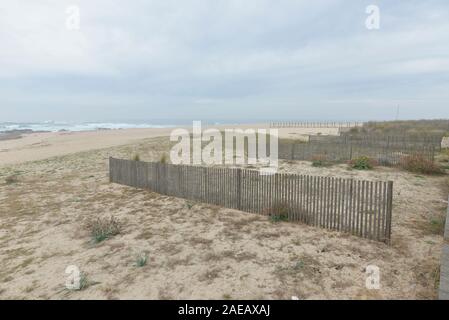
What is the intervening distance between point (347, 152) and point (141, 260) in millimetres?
12849

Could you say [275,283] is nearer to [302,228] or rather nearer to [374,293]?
[374,293]

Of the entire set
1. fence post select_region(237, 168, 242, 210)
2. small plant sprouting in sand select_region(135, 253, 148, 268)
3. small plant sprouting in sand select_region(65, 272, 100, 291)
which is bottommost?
small plant sprouting in sand select_region(65, 272, 100, 291)

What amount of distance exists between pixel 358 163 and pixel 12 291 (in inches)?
521

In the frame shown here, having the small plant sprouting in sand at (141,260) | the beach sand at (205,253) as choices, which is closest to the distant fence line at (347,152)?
the beach sand at (205,253)

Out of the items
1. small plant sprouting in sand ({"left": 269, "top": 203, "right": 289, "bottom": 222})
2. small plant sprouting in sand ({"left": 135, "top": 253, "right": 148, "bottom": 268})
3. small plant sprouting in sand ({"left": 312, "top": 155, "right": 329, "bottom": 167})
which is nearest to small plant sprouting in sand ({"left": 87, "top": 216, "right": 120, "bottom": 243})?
small plant sprouting in sand ({"left": 135, "top": 253, "right": 148, "bottom": 268})

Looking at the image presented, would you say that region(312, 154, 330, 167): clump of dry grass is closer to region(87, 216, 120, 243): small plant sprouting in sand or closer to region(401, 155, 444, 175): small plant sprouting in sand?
region(401, 155, 444, 175): small plant sprouting in sand

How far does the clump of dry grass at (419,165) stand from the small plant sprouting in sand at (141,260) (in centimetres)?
1204

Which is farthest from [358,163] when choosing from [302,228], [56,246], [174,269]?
[56,246]

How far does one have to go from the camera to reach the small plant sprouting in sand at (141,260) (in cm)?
463

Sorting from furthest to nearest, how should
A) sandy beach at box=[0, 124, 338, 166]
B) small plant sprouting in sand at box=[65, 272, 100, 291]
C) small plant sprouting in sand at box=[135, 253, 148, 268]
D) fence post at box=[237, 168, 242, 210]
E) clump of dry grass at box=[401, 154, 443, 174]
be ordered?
sandy beach at box=[0, 124, 338, 166] → clump of dry grass at box=[401, 154, 443, 174] → fence post at box=[237, 168, 242, 210] → small plant sprouting in sand at box=[135, 253, 148, 268] → small plant sprouting in sand at box=[65, 272, 100, 291]

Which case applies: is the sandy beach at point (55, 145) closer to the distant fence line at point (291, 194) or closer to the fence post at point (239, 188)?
the distant fence line at point (291, 194)

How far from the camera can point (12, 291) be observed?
13.4ft

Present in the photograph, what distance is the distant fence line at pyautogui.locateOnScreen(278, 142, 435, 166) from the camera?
12.8m

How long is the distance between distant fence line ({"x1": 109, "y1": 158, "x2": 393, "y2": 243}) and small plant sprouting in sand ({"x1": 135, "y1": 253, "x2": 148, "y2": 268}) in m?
3.13
